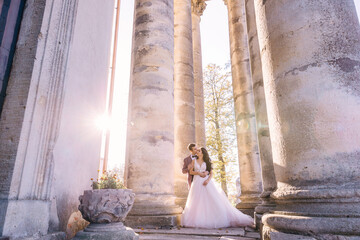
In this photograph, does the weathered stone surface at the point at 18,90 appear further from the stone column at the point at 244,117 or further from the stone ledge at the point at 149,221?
the stone column at the point at 244,117

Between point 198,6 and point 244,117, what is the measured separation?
13.5m

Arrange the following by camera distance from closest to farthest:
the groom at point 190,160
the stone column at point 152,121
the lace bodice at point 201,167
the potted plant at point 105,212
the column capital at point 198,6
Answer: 1. the potted plant at point 105,212
2. the stone column at point 152,121
3. the lace bodice at point 201,167
4. the groom at point 190,160
5. the column capital at point 198,6

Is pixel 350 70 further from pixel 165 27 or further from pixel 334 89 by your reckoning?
pixel 165 27

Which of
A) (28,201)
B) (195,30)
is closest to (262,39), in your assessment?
(28,201)

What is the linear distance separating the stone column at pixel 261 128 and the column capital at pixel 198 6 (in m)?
13.6

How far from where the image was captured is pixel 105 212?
18.0ft

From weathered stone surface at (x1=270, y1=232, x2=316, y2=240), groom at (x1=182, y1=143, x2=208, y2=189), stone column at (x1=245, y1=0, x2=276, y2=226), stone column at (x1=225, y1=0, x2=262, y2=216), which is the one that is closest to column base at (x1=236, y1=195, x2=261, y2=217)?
stone column at (x1=225, y1=0, x2=262, y2=216)

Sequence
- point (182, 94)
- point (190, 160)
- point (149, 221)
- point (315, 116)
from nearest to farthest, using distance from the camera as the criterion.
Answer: point (315, 116), point (149, 221), point (190, 160), point (182, 94)

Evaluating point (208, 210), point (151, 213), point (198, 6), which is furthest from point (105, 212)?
point (198, 6)

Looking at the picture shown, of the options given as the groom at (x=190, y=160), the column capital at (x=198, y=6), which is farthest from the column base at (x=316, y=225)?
the column capital at (x=198, y=6)

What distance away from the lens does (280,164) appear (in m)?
4.67

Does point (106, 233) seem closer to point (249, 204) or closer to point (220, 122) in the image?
point (249, 204)

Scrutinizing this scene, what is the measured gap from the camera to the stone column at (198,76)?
19469 millimetres

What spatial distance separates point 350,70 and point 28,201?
6.58m
